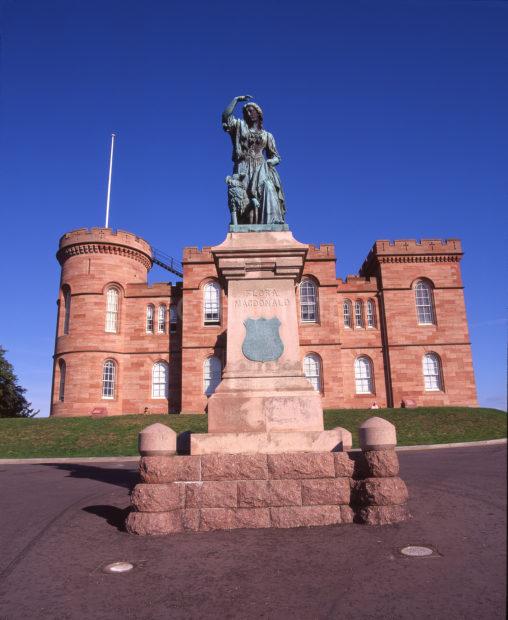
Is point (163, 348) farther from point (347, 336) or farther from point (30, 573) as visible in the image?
point (30, 573)

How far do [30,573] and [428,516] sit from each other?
4.41 metres

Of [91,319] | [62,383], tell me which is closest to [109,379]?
[62,383]

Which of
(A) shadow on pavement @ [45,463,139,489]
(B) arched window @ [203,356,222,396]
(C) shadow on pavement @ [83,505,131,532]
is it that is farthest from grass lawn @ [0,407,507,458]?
(C) shadow on pavement @ [83,505,131,532]

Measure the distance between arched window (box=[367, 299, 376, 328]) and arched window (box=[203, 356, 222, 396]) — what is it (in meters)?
10.4

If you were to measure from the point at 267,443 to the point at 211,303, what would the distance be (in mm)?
25464

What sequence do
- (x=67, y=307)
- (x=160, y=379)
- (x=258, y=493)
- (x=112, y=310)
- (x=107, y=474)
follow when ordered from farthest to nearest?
(x=67, y=307), (x=112, y=310), (x=160, y=379), (x=107, y=474), (x=258, y=493)

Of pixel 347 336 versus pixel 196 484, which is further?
pixel 347 336

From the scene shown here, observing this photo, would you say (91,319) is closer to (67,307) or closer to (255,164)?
(67,307)

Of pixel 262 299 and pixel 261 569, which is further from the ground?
pixel 262 299

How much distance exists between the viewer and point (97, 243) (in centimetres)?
3166

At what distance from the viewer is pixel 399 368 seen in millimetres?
30422

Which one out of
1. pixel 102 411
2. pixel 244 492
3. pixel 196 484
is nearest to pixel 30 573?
pixel 196 484

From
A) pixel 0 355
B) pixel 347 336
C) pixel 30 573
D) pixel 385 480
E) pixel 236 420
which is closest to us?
pixel 30 573

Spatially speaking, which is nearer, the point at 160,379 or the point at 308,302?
the point at 308,302
